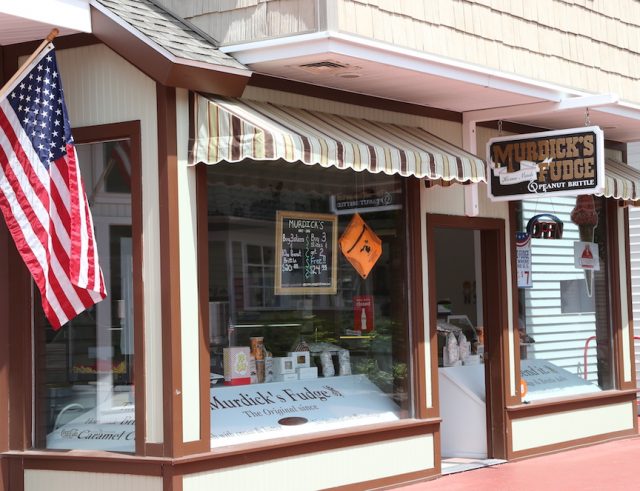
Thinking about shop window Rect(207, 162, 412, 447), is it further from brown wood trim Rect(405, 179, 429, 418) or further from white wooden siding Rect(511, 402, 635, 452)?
white wooden siding Rect(511, 402, 635, 452)

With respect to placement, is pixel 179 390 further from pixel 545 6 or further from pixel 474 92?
pixel 545 6

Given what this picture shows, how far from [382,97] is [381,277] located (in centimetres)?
159

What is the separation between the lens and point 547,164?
10.1 meters

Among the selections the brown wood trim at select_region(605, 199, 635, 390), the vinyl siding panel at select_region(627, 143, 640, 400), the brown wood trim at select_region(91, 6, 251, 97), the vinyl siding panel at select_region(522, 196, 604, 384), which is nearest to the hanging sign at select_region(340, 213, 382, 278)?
the brown wood trim at select_region(91, 6, 251, 97)

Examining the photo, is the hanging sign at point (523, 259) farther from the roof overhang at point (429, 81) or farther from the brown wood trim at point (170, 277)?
the brown wood trim at point (170, 277)

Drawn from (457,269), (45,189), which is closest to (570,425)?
(457,269)

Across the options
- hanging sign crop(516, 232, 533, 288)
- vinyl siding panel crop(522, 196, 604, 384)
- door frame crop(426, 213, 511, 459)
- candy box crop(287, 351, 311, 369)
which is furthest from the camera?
vinyl siding panel crop(522, 196, 604, 384)

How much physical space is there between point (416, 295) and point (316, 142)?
2.57 meters

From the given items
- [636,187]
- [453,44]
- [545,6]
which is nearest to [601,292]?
[636,187]

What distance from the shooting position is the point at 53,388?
27.5 ft

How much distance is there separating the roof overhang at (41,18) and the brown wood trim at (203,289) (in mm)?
939

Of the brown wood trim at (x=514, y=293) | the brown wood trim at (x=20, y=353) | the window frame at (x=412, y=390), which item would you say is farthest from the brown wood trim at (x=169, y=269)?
the brown wood trim at (x=514, y=293)

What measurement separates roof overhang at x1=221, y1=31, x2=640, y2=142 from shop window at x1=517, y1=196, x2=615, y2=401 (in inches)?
41.6

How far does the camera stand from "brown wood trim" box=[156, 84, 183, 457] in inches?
308
